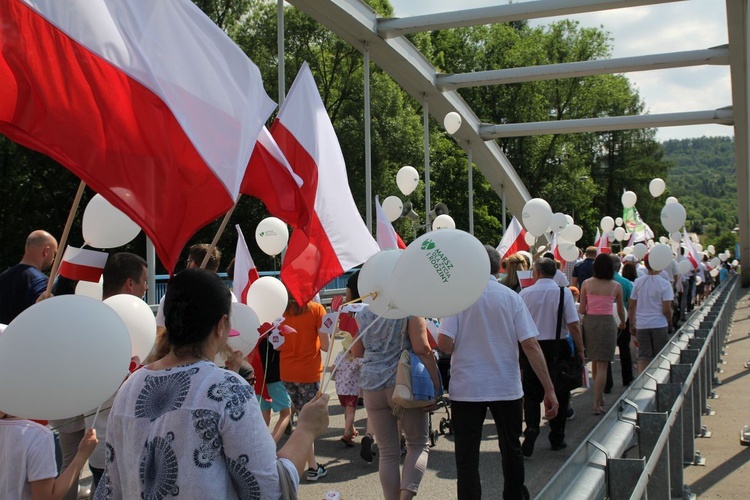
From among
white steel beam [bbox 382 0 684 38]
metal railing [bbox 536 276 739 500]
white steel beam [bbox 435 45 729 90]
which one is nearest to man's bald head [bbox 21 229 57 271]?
metal railing [bbox 536 276 739 500]

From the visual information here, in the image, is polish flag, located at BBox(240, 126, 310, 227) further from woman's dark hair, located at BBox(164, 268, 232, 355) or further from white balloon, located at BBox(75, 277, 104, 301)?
woman's dark hair, located at BBox(164, 268, 232, 355)

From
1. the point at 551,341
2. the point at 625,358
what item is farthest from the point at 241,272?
the point at 625,358

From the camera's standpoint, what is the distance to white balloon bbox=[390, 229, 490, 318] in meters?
3.84

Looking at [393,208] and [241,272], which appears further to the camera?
[393,208]

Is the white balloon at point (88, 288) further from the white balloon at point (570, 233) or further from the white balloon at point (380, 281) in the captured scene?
the white balloon at point (570, 233)

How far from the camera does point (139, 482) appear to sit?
91.9 inches

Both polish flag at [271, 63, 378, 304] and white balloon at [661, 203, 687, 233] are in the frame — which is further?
white balloon at [661, 203, 687, 233]

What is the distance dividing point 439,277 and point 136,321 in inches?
54.8

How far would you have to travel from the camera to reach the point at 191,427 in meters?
2.28

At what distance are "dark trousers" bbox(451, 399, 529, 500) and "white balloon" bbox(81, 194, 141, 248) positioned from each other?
228 cm

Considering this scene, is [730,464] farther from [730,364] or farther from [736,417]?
[730,364]

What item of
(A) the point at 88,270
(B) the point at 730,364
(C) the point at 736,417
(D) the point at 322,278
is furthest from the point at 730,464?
(B) the point at 730,364

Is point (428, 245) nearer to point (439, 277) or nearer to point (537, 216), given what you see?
point (439, 277)

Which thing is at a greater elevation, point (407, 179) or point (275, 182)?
point (407, 179)
